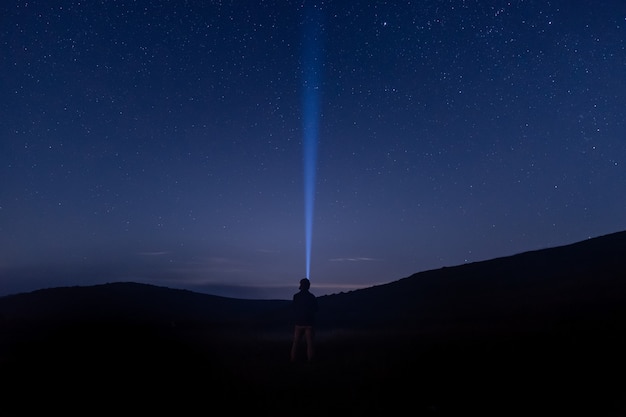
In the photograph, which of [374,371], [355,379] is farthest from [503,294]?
[355,379]

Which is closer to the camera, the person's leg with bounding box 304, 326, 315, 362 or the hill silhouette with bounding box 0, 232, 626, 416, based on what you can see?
the hill silhouette with bounding box 0, 232, 626, 416

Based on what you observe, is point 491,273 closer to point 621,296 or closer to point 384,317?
point 384,317

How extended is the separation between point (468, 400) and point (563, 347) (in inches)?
229

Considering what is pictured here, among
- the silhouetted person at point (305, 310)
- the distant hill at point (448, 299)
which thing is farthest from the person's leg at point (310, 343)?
the distant hill at point (448, 299)

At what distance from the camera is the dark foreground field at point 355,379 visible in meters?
8.56

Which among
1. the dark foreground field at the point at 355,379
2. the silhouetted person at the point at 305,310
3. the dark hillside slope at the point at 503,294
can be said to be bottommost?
the dark foreground field at the point at 355,379

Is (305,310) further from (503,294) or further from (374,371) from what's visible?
(503,294)

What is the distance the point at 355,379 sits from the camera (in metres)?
11.1

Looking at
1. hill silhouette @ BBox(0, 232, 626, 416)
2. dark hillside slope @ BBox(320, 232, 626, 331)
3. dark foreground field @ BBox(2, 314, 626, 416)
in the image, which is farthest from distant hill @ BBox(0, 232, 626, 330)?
dark foreground field @ BBox(2, 314, 626, 416)

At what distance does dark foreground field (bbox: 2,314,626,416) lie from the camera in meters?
8.56

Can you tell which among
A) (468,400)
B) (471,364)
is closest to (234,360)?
(471,364)

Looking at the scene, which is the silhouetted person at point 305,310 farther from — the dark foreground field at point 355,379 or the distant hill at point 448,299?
the distant hill at point 448,299

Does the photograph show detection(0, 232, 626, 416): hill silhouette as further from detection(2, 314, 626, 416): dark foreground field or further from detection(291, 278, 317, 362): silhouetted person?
detection(291, 278, 317, 362): silhouetted person

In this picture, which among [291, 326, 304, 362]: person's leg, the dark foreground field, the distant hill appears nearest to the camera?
the dark foreground field
